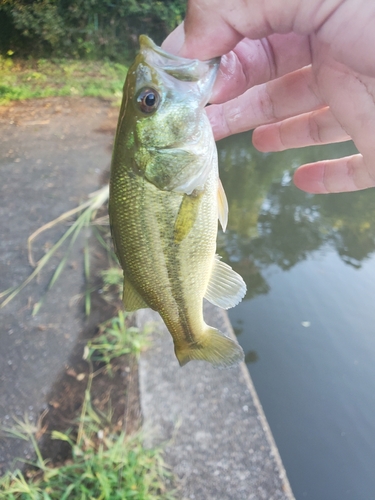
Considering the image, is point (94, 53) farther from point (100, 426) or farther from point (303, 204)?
point (100, 426)

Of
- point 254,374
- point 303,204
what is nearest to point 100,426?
point 254,374

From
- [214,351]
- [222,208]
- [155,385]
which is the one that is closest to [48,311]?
[155,385]

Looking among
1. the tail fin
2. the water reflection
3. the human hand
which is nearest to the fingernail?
the human hand

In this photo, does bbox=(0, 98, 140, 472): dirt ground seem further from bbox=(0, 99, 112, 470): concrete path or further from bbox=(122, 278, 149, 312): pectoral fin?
bbox=(122, 278, 149, 312): pectoral fin

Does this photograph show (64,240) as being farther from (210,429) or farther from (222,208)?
(222,208)

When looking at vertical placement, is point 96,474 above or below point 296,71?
below

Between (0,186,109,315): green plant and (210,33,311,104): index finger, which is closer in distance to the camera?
(210,33,311,104): index finger
